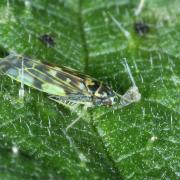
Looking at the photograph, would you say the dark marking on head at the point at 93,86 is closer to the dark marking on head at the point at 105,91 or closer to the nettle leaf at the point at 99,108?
the dark marking on head at the point at 105,91

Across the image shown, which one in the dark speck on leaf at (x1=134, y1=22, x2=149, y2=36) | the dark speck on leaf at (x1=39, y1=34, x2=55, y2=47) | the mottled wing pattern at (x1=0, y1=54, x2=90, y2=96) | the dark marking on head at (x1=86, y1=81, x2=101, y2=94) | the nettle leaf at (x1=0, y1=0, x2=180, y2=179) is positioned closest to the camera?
the nettle leaf at (x1=0, y1=0, x2=180, y2=179)

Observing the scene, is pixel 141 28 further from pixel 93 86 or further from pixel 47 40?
pixel 93 86

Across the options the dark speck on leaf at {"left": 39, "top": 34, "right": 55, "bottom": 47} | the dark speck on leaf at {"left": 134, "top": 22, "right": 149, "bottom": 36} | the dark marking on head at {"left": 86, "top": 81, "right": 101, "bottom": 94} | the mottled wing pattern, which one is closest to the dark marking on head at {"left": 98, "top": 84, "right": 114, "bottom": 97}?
the dark marking on head at {"left": 86, "top": 81, "right": 101, "bottom": 94}

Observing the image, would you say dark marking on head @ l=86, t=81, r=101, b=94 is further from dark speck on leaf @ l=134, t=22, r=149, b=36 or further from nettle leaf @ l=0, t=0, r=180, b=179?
dark speck on leaf @ l=134, t=22, r=149, b=36

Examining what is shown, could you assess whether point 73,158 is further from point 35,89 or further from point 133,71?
point 133,71

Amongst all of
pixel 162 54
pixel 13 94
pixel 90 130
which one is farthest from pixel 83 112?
pixel 162 54

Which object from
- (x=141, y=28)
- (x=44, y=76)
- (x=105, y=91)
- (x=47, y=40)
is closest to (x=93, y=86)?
(x=105, y=91)

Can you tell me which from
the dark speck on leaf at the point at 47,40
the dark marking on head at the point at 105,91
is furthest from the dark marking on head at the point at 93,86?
the dark speck on leaf at the point at 47,40
